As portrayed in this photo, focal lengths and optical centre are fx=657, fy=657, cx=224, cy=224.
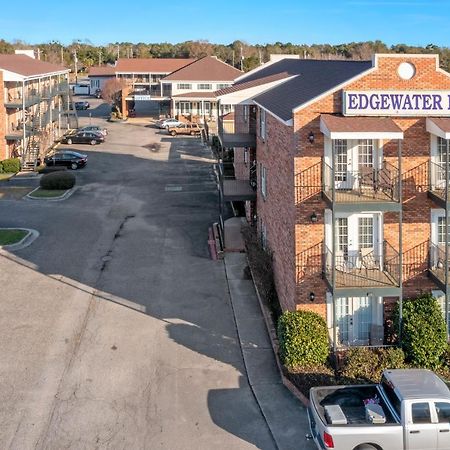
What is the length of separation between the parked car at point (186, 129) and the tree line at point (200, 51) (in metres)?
41.3

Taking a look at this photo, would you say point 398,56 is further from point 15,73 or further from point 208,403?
point 15,73

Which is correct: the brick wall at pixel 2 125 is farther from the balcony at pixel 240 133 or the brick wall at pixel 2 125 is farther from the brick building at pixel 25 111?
the balcony at pixel 240 133

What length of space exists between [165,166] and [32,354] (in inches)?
1352

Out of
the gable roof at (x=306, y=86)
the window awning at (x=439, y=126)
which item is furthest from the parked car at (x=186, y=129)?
the window awning at (x=439, y=126)

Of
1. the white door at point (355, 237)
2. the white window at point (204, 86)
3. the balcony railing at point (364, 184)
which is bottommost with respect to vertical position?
the white door at point (355, 237)

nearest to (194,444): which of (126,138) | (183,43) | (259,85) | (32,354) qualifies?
(32,354)

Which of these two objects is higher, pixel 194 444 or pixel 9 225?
pixel 9 225

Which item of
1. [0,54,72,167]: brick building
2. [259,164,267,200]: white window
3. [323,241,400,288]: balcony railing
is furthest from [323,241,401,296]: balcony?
[0,54,72,167]: brick building

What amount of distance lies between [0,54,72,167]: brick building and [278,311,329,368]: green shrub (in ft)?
123

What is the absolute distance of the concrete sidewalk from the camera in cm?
1554

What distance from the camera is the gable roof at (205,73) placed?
79438 millimetres

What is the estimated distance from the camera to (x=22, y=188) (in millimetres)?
44188

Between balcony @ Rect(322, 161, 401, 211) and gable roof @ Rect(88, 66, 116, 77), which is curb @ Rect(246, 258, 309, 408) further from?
gable roof @ Rect(88, 66, 116, 77)

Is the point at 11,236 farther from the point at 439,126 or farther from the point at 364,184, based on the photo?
the point at 439,126
